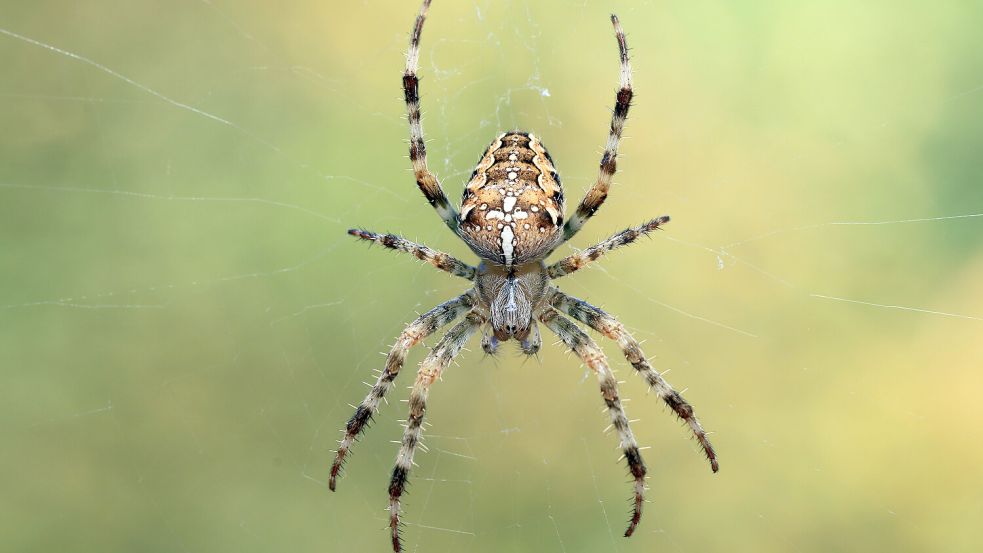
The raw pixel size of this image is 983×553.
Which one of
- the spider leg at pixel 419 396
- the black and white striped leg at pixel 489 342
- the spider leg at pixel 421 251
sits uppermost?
Answer: the spider leg at pixel 421 251

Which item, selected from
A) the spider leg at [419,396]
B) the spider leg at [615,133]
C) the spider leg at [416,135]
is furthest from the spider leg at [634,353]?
the spider leg at [416,135]

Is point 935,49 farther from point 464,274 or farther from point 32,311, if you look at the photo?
Answer: point 32,311

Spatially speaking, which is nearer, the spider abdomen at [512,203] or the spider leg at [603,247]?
the spider leg at [603,247]

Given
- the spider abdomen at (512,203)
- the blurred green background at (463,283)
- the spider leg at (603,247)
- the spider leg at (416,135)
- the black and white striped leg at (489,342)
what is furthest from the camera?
the blurred green background at (463,283)

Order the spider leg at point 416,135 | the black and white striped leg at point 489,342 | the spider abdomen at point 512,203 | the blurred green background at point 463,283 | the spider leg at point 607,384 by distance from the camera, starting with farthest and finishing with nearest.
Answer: the blurred green background at point 463,283 < the black and white striped leg at point 489,342 < the spider leg at point 416,135 < the spider abdomen at point 512,203 < the spider leg at point 607,384

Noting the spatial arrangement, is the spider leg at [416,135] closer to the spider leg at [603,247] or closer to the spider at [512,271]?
the spider at [512,271]

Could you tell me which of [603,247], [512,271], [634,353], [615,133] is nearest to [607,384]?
[634,353]

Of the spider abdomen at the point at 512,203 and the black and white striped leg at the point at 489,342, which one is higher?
the spider abdomen at the point at 512,203

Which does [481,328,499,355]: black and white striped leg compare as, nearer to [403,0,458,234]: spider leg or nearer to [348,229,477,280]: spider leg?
[348,229,477,280]: spider leg
